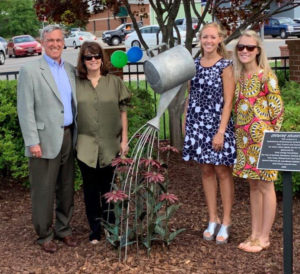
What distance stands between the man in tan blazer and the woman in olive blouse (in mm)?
83

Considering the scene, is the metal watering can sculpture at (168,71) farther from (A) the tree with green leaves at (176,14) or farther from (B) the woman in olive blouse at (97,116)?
(A) the tree with green leaves at (176,14)

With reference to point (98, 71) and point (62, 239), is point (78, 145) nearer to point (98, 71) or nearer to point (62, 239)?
point (98, 71)

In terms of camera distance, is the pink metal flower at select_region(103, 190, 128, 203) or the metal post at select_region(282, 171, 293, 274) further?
the pink metal flower at select_region(103, 190, 128, 203)

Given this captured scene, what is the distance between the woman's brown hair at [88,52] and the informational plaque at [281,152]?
54.0 inches

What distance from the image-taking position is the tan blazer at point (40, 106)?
399 centimetres

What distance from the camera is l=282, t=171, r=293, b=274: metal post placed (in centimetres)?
338

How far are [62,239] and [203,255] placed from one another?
117 centimetres

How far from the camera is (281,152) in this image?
11.2 feet

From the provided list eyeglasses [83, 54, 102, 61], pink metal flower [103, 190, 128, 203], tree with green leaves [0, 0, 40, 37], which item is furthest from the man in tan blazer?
tree with green leaves [0, 0, 40, 37]

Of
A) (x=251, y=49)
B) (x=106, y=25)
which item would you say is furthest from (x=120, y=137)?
(x=106, y=25)

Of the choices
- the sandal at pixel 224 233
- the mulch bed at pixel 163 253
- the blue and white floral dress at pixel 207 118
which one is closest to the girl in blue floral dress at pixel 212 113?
the blue and white floral dress at pixel 207 118

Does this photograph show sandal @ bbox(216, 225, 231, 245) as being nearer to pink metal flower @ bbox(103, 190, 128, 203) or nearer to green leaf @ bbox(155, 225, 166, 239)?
green leaf @ bbox(155, 225, 166, 239)

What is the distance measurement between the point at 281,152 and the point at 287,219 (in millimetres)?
415

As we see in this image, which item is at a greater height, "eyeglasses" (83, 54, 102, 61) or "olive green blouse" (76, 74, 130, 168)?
"eyeglasses" (83, 54, 102, 61)
